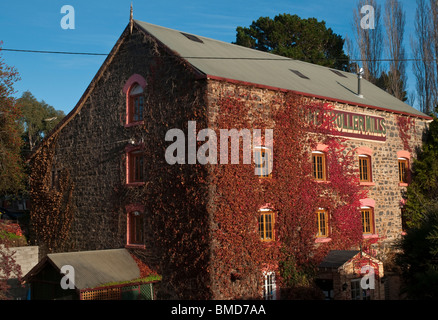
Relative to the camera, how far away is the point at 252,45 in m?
41.4

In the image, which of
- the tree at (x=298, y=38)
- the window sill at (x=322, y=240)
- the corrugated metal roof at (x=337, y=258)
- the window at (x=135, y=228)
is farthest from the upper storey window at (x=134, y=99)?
the tree at (x=298, y=38)

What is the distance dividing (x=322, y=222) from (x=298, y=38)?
2522cm

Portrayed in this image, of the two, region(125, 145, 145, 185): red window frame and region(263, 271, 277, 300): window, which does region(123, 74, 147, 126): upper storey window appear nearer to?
region(125, 145, 145, 185): red window frame

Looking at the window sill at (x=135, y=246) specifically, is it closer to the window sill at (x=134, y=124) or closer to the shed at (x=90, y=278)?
the shed at (x=90, y=278)

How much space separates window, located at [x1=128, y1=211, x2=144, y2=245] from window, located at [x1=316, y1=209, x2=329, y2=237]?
22.1 feet

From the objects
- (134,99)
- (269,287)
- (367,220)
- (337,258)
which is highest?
(134,99)

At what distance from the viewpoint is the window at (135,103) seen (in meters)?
18.3

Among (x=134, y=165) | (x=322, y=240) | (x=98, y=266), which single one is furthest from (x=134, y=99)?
(x=322, y=240)

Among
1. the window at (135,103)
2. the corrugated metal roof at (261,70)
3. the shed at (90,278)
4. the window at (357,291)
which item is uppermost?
the corrugated metal roof at (261,70)

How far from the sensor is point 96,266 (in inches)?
637

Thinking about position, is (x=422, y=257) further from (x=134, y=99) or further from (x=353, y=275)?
(x=134, y=99)

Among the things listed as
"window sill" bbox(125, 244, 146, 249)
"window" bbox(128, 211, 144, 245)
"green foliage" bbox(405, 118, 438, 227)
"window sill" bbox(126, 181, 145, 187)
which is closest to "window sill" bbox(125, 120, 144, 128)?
"window sill" bbox(126, 181, 145, 187)

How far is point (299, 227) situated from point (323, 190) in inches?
79.3

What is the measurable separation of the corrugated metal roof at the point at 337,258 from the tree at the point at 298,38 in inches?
926
